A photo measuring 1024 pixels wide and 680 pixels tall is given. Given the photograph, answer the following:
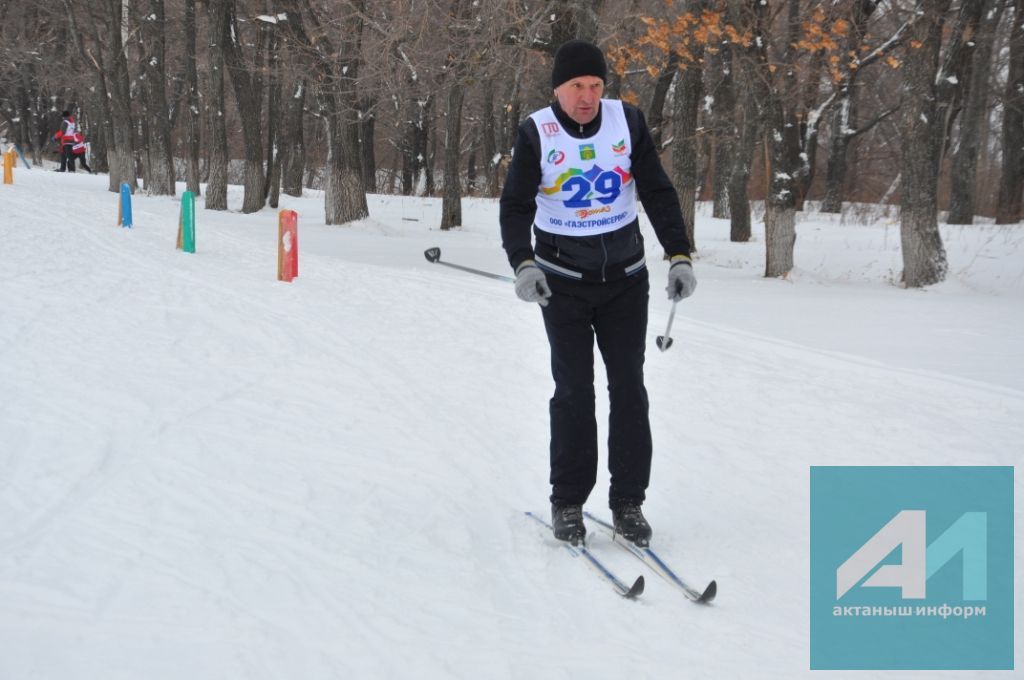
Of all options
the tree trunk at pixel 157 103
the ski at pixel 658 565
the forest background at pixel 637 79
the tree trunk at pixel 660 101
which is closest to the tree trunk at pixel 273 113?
the forest background at pixel 637 79

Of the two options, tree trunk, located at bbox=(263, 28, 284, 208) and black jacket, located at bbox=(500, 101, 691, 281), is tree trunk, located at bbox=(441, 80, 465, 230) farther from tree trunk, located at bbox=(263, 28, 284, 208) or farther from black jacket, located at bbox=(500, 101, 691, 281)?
black jacket, located at bbox=(500, 101, 691, 281)

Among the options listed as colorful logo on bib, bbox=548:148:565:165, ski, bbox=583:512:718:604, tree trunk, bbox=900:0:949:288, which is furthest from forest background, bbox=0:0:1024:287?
ski, bbox=583:512:718:604

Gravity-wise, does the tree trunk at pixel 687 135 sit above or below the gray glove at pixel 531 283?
above

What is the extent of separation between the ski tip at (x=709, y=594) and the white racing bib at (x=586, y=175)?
1.46 m

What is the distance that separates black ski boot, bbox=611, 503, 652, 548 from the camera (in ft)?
14.3

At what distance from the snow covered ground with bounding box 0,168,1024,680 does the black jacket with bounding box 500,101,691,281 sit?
47.5 inches

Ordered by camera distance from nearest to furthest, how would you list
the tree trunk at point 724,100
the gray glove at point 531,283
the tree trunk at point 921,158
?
1. the gray glove at point 531,283
2. the tree trunk at point 921,158
3. the tree trunk at point 724,100

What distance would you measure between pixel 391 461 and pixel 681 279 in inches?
77.2

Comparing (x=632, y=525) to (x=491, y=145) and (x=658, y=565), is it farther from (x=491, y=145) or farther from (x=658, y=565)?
(x=491, y=145)

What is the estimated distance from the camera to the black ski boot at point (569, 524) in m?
4.36

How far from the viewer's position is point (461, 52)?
45.6 feet

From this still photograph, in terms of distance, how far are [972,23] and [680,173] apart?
195 inches

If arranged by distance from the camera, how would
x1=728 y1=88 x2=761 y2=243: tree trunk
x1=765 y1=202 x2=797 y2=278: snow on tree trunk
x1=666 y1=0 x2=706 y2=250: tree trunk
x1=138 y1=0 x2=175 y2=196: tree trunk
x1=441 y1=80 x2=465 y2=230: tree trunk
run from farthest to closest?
x1=138 y1=0 x2=175 y2=196: tree trunk, x1=441 y1=80 x2=465 y2=230: tree trunk, x1=728 y1=88 x2=761 y2=243: tree trunk, x1=666 y1=0 x2=706 y2=250: tree trunk, x1=765 y1=202 x2=797 y2=278: snow on tree trunk

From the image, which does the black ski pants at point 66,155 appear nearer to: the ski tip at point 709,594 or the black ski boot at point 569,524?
the black ski boot at point 569,524
